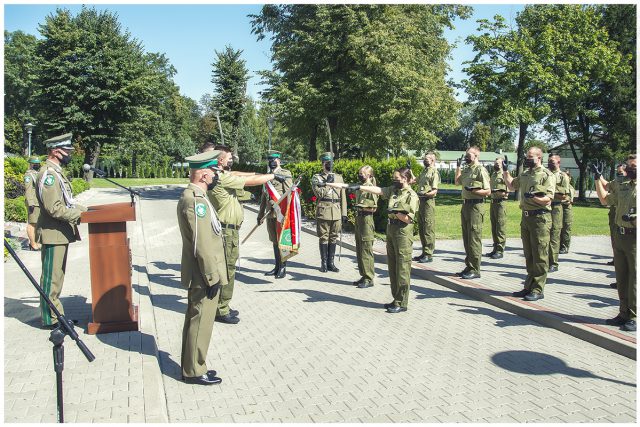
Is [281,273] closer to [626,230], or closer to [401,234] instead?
[401,234]

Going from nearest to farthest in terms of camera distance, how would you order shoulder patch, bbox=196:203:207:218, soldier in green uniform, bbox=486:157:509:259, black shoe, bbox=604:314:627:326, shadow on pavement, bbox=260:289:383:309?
1. shoulder patch, bbox=196:203:207:218
2. black shoe, bbox=604:314:627:326
3. shadow on pavement, bbox=260:289:383:309
4. soldier in green uniform, bbox=486:157:509:259

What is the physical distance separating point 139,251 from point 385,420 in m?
9.89

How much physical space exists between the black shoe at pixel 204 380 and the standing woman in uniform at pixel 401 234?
3.31 metres

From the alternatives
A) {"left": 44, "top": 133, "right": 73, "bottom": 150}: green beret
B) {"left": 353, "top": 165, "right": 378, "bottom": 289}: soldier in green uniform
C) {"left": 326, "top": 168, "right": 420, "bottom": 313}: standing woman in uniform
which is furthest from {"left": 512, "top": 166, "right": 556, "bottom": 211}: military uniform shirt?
{"left": 44, "top": 133, "right": 73, "bottom": 150}: green beret

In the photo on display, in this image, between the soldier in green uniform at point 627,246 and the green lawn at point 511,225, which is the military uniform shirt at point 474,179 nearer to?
the soldier in green uniform at point 627,246

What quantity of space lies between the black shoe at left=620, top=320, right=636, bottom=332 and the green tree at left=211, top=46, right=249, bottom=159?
49251 millimetres

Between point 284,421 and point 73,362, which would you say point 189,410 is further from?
point 73,362

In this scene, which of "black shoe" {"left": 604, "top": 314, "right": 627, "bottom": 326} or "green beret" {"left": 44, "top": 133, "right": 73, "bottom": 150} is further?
"black shoe" {"left": 604, "top": 314, "right": 627, "bottom": 326}

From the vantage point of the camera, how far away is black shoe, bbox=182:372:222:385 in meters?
5.04

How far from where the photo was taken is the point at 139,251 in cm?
1288

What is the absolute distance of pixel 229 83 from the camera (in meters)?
54.0

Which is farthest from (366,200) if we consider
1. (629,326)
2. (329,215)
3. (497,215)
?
(629,326)

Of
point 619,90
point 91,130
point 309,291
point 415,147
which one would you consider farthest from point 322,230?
point 91,130

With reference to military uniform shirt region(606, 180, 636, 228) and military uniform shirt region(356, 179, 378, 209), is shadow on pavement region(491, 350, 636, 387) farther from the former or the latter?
military uniform shirt region(356, 179, 378, 209)
